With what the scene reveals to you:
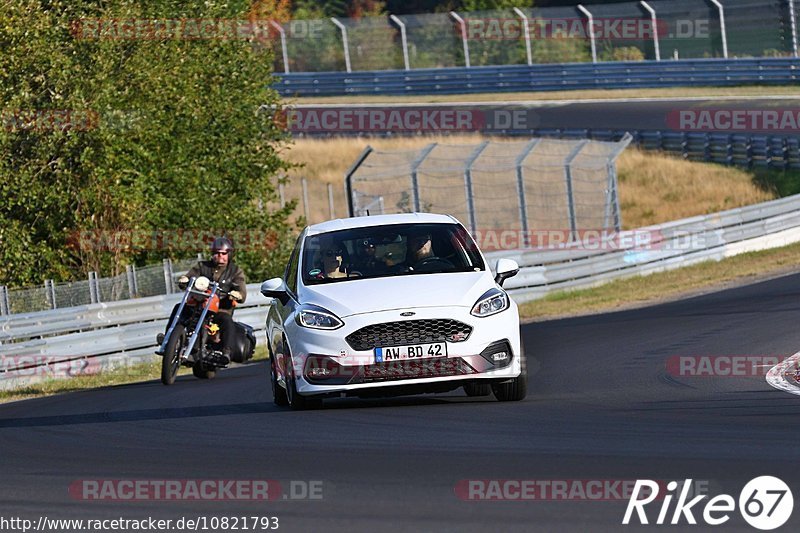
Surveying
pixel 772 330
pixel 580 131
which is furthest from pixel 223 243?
pixel 580 131

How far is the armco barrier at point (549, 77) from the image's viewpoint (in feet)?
151

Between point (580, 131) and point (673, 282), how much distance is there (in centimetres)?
1672

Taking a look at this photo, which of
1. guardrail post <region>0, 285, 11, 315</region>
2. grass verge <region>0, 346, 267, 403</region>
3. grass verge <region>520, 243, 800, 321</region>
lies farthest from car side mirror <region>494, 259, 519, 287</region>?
grass verge <region>520, 243, 800, 321</region>

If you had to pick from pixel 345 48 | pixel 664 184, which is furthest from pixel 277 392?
pixel 345 48

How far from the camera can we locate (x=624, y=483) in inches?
286

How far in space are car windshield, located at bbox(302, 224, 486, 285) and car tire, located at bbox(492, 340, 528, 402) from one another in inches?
38.0

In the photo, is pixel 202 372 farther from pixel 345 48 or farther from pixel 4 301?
pixel 345 48

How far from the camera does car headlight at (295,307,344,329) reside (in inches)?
436

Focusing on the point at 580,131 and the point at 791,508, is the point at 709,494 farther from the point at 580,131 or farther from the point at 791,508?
the point at 580,131

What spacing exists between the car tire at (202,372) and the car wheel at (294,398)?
5152 millimetres

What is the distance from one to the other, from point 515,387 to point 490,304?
2.30 feet

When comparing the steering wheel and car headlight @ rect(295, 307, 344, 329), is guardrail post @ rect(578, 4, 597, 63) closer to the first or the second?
the steering wheel

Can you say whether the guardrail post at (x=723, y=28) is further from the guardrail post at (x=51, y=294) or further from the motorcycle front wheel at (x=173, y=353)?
the motorcycle front wheel at (x=173, y=353)

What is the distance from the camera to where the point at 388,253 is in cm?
1199
